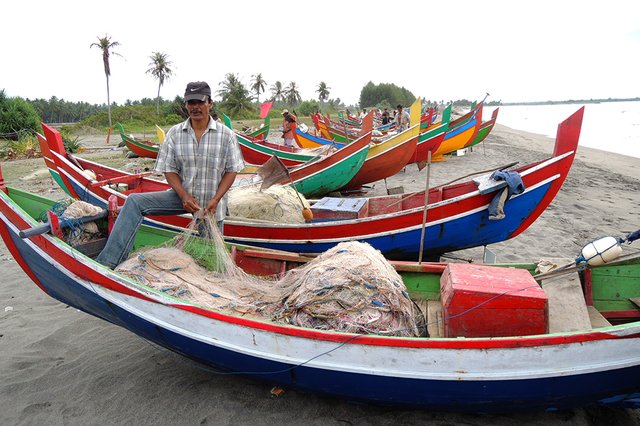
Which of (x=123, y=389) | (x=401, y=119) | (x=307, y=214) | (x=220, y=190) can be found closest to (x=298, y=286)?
(x=220, y=190)

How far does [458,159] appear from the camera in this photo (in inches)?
625

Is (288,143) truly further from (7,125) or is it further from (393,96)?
(393,96)

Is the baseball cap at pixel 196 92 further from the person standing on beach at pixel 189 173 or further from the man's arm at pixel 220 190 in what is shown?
the man's arm at pixel 220 190

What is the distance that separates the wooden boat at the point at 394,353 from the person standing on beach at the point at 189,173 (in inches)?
17.1

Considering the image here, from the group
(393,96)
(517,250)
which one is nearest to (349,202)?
(517,250)

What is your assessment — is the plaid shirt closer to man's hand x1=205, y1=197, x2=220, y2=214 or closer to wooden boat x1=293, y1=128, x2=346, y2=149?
man's hand x1=205, y1=197, x2=220, y2=214

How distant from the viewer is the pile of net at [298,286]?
2.69m

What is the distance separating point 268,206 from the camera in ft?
17.7

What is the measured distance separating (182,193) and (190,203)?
0.13 m

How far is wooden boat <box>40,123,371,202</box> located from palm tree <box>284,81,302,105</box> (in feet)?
211

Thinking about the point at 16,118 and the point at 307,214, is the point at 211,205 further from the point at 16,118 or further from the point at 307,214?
the point at 16,118

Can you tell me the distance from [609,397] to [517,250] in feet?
12.9

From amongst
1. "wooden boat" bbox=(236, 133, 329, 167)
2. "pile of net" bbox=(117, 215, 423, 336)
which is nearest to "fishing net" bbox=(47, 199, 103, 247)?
"pile of net" bbox=(117, 215, 423, 336)

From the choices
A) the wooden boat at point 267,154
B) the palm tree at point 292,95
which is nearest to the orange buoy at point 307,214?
the wooden boat at point 267,154
